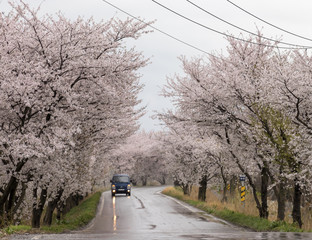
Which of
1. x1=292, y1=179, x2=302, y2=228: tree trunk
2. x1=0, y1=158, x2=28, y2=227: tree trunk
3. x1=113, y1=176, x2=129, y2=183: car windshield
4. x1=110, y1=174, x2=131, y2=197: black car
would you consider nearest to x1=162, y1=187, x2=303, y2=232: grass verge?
x1=292, y1=179, x2=302, y2=228: tree trunk

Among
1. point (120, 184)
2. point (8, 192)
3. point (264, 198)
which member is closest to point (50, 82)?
point (8, 192)

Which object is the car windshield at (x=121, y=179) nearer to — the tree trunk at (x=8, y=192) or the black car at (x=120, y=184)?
the black car at (x=120, y=184)

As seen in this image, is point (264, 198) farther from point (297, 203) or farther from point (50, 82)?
point (50, 82)

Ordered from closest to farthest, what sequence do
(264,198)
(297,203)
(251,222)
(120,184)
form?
(297,203), (251,222), (264,198), (120,184)

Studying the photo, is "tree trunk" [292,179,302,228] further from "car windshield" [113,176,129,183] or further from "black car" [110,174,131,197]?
"car windshield" [113,176,129,183]

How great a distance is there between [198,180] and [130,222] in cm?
1482

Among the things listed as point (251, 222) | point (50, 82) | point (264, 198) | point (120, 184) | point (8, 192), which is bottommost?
point (251, 222)

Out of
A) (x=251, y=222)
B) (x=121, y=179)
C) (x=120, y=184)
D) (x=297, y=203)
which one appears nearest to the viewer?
(x=297, y=203)

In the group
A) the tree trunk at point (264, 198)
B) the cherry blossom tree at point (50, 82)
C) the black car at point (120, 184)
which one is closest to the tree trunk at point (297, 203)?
the tree trunk at point (264, 198)

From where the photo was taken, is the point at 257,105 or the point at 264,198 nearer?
the point at 257,105

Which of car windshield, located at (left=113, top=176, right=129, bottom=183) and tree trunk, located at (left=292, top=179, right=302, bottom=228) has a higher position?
car windshield, located at (left=113, top=176, right=129, bottom=183)

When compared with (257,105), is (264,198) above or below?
below

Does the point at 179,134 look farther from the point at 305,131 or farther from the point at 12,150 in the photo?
the point at 12,150

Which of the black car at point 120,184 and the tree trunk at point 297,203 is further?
the black car at point 120,184
